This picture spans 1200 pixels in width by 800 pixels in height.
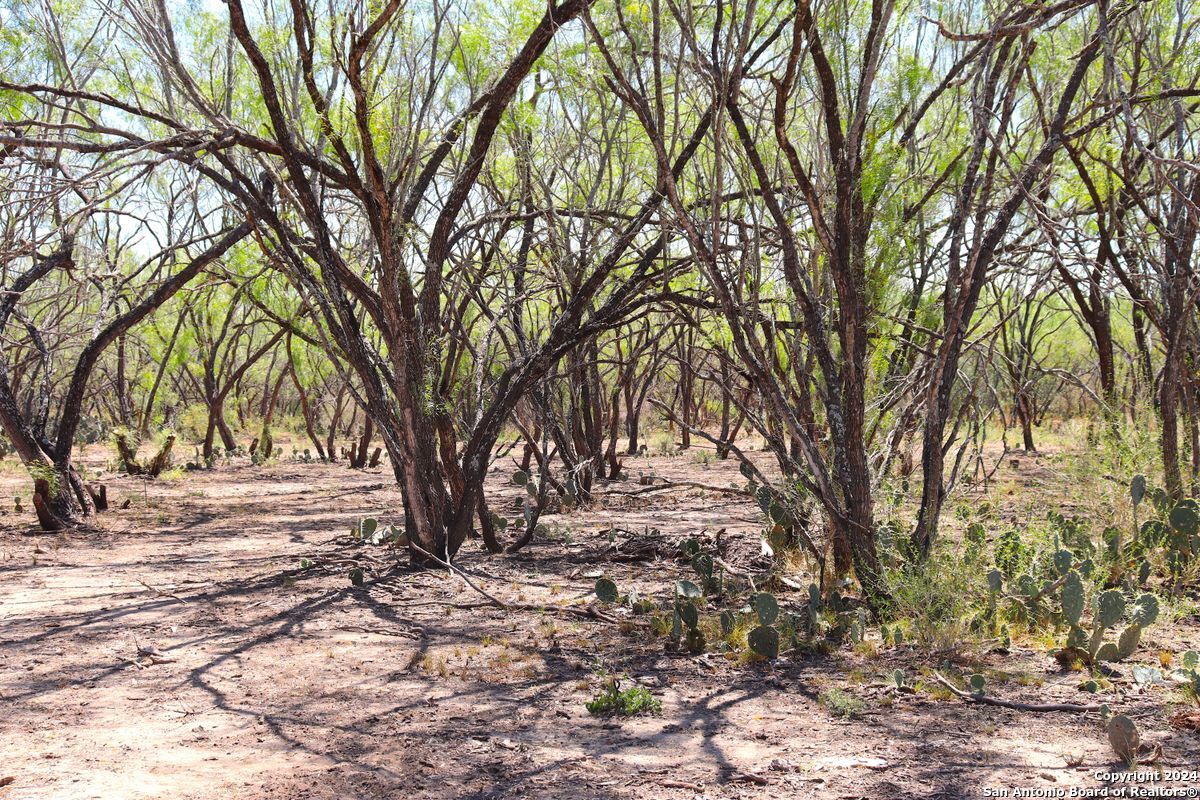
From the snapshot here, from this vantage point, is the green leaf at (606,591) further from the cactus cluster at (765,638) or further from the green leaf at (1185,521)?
the green leaf at (1185,521)

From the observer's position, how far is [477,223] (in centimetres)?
666

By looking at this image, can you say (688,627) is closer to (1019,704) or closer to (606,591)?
(606,591)

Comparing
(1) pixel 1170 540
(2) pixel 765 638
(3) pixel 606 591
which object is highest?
(1) pixel 1170 540

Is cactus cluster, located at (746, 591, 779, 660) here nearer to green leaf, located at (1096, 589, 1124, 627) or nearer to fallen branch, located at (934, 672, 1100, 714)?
fallen branch, located at (934, 672, 1100, 714)

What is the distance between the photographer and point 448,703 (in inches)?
154

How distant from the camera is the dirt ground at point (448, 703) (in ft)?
10.0

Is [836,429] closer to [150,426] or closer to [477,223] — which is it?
[477,223]

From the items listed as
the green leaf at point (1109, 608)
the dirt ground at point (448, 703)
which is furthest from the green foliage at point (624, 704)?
the green leaf at point (1109, 608)

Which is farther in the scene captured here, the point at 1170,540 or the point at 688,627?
the point at 1170,540

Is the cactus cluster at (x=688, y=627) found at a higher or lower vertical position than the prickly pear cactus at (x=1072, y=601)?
lower

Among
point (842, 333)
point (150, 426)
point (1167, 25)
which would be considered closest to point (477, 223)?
point (842, 333)

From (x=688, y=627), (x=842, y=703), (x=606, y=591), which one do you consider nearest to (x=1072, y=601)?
(x=842, y=703)

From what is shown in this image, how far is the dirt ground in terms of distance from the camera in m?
3.06

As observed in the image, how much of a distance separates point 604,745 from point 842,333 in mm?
2562
